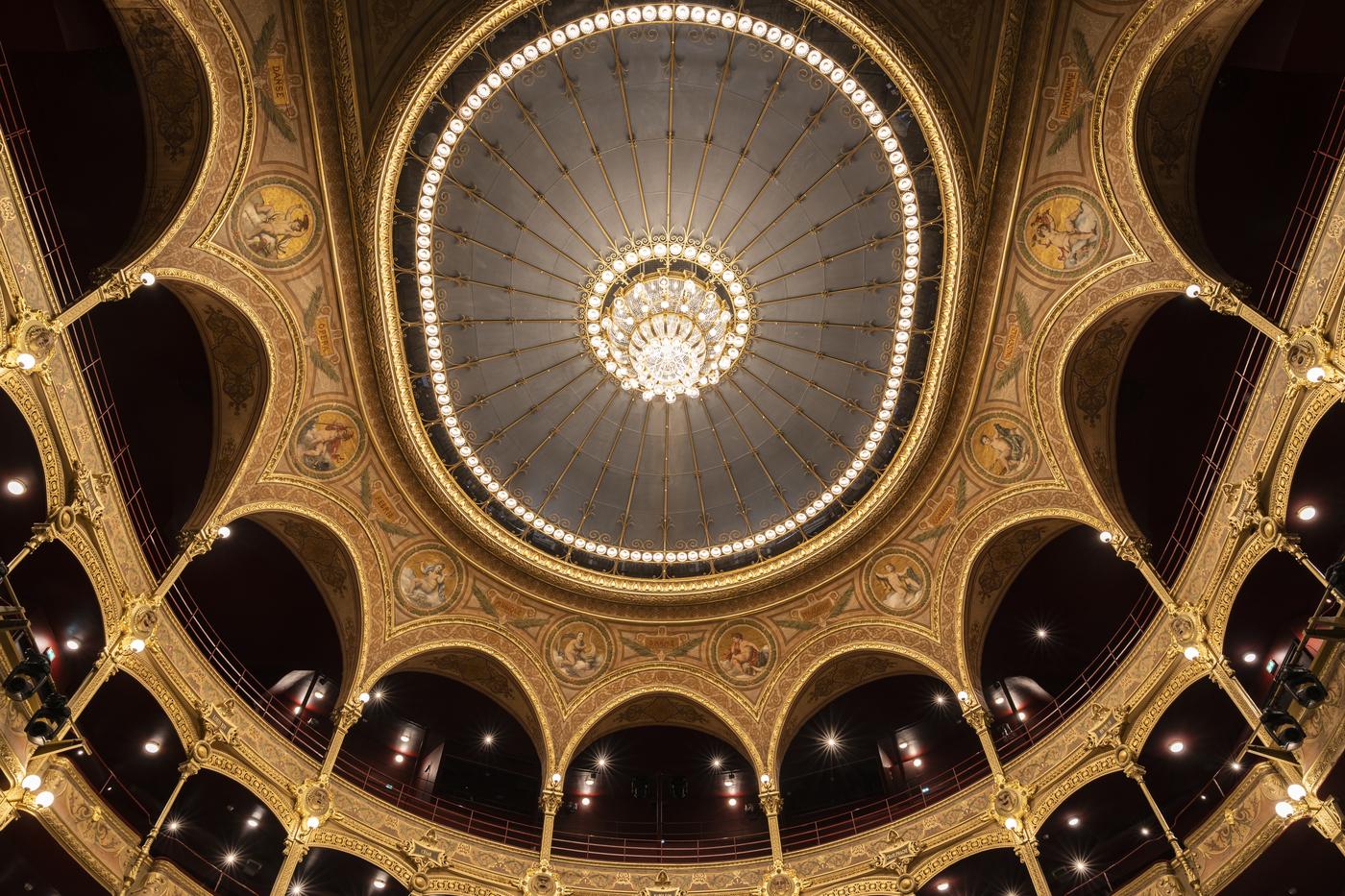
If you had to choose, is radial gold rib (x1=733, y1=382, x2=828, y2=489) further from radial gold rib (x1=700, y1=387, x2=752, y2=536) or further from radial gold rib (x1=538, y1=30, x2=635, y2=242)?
radial gold rib (x1=538, y1=30, x2=635, y2=242)

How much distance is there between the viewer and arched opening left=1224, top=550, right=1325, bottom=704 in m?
15.9

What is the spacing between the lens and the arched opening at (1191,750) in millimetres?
16594

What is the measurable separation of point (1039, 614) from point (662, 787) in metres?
11.2

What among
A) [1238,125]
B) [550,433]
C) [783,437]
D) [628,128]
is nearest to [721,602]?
[783,437]

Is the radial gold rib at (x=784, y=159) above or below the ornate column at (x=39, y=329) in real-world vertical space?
above

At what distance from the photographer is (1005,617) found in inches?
849

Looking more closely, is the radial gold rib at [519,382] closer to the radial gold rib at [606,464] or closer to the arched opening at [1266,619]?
the radial gold rib at [606,464]

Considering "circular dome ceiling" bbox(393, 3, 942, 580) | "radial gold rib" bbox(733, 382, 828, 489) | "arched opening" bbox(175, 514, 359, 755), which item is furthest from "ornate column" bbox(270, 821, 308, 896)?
"radial gold rib" bbox(733, 382, 828, 489)

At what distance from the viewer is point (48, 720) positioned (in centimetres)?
1195

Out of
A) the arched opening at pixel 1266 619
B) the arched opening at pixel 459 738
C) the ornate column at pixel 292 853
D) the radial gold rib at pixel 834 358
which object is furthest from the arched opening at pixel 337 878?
the arched opening at pixel 1266 619

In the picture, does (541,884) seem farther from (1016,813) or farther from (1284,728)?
(1284,728)

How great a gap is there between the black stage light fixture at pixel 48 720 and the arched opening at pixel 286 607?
732cm

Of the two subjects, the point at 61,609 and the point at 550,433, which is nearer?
the point at 61,609

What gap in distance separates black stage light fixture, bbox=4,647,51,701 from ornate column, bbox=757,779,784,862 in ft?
47.0
